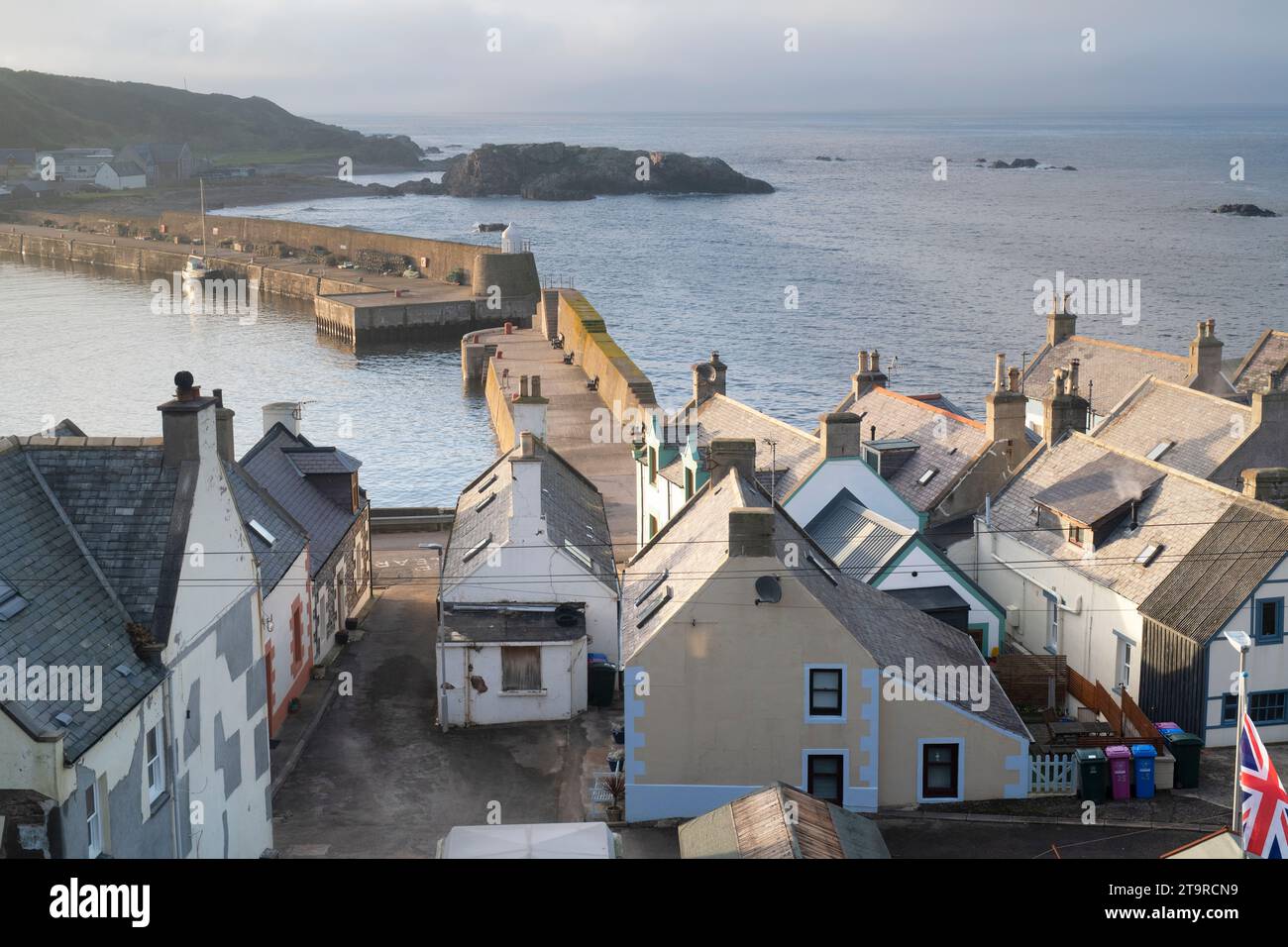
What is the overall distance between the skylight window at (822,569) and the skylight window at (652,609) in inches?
118

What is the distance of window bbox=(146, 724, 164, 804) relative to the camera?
21.4 metres

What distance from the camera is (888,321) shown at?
128625 millimetres

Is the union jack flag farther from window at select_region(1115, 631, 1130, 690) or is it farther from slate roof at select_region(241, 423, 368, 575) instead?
slate roof at select_region(241, 423, 368, 575)

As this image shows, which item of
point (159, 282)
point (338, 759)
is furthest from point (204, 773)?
point (159, 282)

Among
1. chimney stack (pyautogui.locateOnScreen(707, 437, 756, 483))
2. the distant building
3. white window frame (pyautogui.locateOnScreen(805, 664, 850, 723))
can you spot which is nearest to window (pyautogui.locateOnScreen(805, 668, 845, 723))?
white window frame (pyautogui.locateOnScreen(805, 664, 850, 723))

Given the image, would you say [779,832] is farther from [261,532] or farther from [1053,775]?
[261,532]

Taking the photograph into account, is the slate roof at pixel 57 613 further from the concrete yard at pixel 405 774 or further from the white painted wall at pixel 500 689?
the white painted wall at pixel 500 689

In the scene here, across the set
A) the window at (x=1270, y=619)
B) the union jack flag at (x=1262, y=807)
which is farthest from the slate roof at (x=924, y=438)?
the union jack flag at (x=1262, y=807)

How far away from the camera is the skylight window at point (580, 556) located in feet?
116

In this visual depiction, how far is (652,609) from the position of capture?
30281 mm

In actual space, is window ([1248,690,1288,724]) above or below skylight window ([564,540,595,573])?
below

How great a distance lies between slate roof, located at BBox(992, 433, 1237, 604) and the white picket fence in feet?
19.9

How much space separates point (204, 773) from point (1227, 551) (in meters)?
22.2
